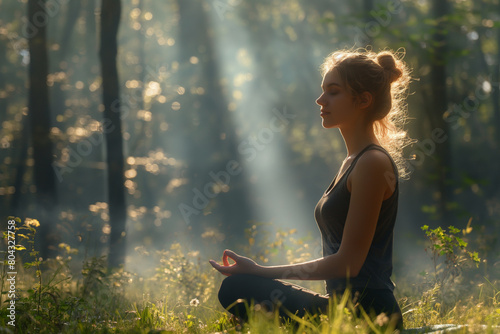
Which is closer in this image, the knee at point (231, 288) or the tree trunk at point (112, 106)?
the knee at point (231, 288)

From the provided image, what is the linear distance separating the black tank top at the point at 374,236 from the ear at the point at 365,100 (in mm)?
300

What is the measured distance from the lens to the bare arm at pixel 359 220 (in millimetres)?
2877

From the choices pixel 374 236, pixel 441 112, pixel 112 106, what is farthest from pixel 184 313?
pixel 441 112

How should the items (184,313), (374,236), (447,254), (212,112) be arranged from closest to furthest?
(374,236) < (184,313) < (447,254) < (212,112)

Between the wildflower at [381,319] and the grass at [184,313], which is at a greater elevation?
the wildflower at [381,319]

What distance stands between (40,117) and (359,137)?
899 cm

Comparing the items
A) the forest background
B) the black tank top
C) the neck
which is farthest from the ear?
the forest background

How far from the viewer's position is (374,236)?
3102 mm

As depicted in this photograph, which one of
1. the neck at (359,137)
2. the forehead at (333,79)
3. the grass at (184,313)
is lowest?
the grass at (184,313)

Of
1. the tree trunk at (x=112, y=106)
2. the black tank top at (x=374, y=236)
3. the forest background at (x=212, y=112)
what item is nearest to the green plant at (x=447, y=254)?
the black tank top at (x=374, y=236)

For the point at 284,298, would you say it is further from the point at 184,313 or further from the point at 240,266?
the point at 184,313

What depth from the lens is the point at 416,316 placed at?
3.70 metres

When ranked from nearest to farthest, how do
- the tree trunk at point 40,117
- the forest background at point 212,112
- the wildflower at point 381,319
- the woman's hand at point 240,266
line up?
the wildflower at point 381,319 → the woman's hand at point 240,266 → the tree trunk at point 40,117 → the forest background at point 212,112

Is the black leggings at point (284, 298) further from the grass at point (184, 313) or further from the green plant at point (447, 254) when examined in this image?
the green plant at point (447, 254)
